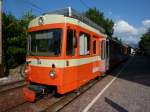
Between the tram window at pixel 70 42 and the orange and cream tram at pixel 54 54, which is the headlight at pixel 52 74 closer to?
the orange and cream tram at pixel 54 54

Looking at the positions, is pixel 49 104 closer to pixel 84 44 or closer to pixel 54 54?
pixel 54 54

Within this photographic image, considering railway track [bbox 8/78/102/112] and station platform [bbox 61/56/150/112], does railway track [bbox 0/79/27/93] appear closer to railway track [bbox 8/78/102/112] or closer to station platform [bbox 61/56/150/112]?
railway track [bbox 8/78/102/112]

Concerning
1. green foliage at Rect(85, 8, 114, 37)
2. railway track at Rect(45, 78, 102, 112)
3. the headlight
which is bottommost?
railway track at Rect(45, 78, 102, 112)

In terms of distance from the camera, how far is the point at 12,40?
79.6ft

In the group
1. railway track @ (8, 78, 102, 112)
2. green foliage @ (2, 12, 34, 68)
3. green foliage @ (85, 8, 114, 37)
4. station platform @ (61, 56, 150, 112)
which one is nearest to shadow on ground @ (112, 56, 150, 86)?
station platform @ (61, 56, 150, 112)

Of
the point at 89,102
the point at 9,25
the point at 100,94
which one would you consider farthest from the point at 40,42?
the point at 9,25

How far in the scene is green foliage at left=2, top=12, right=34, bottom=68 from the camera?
77.2ft

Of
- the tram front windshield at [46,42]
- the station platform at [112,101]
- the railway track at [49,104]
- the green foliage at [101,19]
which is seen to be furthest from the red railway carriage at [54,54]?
the green foliage at [101,19]

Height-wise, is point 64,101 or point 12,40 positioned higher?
point 12,40

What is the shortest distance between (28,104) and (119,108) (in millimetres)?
3097

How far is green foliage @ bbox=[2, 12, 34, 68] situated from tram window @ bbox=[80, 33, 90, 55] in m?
13.3

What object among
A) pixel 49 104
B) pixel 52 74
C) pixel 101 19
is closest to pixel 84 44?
pixel 52 74

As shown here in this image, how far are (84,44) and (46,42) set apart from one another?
213 cm

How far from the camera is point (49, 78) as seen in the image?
8.94 meters
